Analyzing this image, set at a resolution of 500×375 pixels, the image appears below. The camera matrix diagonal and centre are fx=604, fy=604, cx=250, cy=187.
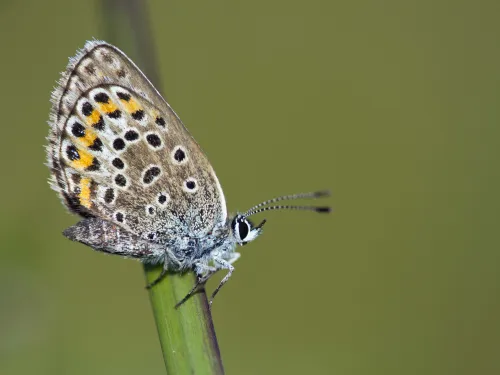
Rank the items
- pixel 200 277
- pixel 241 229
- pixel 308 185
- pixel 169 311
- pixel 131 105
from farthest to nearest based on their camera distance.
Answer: pixel 308 185
pixel 241 229
pixel 131 105
pixel 200 277
pixel 169 311

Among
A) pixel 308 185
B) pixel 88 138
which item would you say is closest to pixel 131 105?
pixel 88 138

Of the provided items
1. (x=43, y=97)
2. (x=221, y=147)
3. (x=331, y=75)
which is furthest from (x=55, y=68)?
(x=331, y=75)

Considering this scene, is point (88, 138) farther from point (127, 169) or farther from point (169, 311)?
point (169, 311)

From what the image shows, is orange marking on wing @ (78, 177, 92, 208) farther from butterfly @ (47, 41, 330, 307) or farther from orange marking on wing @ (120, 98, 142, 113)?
orange marking on wing @ (120, 98, 142, 113)

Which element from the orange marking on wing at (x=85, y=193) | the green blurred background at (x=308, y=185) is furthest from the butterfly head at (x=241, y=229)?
the green blurred background at (x=308, y=185)

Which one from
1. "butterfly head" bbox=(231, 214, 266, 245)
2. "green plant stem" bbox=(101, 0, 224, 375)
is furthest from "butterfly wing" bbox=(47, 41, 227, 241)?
"green plant stem" bbox=(101, 0, 224, 375)
